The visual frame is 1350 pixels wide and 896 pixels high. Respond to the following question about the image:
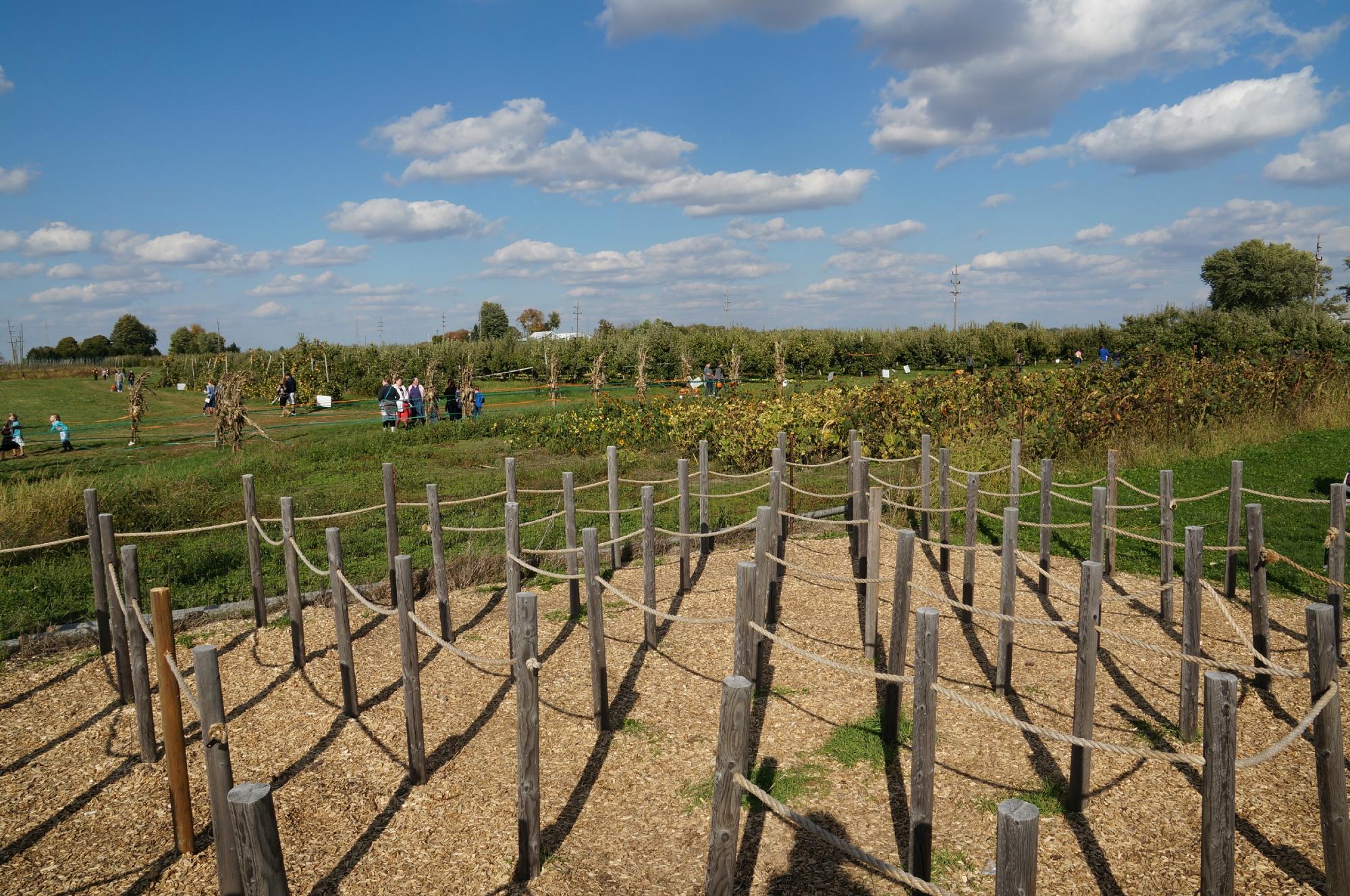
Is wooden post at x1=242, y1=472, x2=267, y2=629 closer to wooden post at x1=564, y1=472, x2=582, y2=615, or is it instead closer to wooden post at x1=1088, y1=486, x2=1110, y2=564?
wooden post at x1=564, y1=472, x2=582, y2=615

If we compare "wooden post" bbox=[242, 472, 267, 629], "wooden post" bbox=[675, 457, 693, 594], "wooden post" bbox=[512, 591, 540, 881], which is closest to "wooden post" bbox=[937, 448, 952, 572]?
"wooden post" bbox=[675, 457, 693, 594]

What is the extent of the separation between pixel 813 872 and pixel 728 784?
43.4 inches

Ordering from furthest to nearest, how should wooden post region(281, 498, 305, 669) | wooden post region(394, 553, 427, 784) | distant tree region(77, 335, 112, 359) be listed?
distant tree region(77, 335, 112, 359) → wooden post region(281, 498, 305, 669) → wooden post region(394, 553, 427, 784)

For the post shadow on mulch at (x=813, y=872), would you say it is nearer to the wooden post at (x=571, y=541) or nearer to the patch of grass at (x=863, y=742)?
the patch of grass at (x=863, y=742)

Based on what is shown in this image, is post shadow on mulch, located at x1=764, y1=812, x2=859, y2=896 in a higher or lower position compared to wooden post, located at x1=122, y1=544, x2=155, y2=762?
lower

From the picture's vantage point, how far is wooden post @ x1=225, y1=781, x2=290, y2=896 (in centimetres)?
275

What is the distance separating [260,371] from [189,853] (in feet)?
132

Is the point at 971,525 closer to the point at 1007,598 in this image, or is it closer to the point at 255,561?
the point at 1007,598

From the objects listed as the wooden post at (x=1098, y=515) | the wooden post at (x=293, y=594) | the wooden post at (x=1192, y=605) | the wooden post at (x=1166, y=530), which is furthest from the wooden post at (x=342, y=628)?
the wooden post at (x=1166, y=530)

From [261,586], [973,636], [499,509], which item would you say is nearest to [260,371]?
[499,509]

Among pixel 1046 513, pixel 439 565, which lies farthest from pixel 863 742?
pixel 1046 513

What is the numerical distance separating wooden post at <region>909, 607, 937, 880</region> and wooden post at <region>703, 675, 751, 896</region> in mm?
890

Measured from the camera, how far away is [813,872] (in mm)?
4148

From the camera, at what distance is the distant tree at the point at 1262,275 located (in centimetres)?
5538
